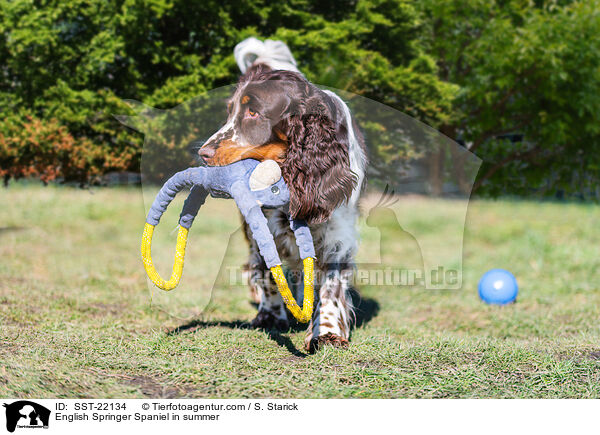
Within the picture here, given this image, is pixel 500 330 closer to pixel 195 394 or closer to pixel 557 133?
pixel 195 394

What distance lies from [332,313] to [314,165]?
40.5 inches

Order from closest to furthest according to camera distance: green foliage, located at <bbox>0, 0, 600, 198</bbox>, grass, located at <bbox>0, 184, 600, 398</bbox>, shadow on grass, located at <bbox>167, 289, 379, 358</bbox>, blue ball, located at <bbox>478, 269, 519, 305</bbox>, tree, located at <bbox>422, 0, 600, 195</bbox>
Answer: grass, located at <bbox>0, 184, 600, 398</bbox>, shadow on grass, located at <bbox>167, 289, 379, 358</bbox>, blue ball, located at <bbox>478, 269, 519, 305</bbox>, green foliage, located at <bbox>0, 0, 600, 198</bbox>, tree, located at <bbox>422, 0, 600, 195</bbox>

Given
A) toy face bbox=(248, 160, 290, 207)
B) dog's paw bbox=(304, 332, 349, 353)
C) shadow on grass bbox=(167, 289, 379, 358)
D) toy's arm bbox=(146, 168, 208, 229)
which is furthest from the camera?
shadow on grass bbox=(167, 289, 379, 358)

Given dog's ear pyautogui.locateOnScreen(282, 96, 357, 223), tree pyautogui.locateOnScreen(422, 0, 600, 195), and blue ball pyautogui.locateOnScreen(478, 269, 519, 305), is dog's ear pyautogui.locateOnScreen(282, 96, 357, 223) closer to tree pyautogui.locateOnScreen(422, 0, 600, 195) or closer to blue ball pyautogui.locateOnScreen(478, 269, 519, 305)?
blue ball pyautogui.locateOnScreen(478, 269, 519, 305)

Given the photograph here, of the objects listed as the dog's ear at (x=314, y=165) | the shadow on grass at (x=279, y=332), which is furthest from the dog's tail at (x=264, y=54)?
the shadow on grass at (x=279, y=332)

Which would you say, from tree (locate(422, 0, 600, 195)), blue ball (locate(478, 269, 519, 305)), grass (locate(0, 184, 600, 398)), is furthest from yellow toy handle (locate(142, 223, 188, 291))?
tree (locate(422, 0, 600, 195))

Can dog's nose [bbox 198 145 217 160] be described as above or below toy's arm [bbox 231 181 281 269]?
above

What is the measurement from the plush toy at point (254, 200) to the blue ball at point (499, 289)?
3187 mm

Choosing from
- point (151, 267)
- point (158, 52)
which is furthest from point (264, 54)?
point (158, 52)

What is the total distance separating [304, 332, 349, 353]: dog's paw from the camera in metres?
3.34

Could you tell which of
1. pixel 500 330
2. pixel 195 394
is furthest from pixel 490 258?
pixel 195 394

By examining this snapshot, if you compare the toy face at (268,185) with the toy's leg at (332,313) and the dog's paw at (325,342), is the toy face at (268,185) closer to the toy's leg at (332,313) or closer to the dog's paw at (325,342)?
the toy's leg at (332,313)

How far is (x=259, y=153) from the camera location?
2.96 meters

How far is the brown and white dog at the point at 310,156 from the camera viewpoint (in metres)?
2.94
